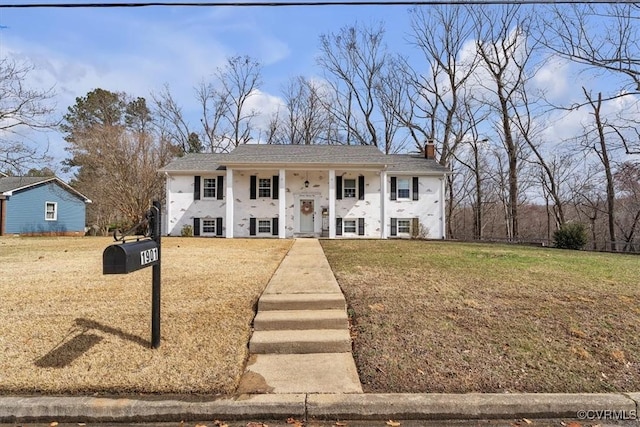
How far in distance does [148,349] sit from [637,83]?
60.9 ft

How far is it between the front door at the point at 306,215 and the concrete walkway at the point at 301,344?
44.5 feet

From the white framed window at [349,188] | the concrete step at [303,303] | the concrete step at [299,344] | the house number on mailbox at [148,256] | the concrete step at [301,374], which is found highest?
the white framed window at [349,188]

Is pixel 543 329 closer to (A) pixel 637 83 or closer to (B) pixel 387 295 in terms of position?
(B) pixel 387 295

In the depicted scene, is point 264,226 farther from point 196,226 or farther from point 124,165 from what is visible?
point 124,165

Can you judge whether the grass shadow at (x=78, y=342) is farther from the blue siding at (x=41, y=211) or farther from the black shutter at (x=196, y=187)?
the blue siding at (x=41, y=211)

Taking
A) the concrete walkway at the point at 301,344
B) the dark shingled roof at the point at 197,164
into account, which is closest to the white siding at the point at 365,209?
the dark shingled roof at the point at 197,164

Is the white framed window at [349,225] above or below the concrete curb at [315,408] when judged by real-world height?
above

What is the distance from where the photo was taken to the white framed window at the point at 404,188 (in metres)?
19.7

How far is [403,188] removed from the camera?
65.0 feet

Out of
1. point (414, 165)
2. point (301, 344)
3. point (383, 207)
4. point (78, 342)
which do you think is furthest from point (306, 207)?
point (78, 342)

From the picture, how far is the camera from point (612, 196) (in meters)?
21.8

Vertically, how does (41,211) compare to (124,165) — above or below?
below

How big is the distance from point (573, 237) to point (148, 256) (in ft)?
53.0

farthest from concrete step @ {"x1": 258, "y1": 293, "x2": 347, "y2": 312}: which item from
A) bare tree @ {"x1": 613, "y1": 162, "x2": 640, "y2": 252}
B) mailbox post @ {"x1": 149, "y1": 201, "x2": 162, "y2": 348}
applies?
bare tree @ {"x1": 613, "y1": 162, "x2": 640, "y2": 252}
